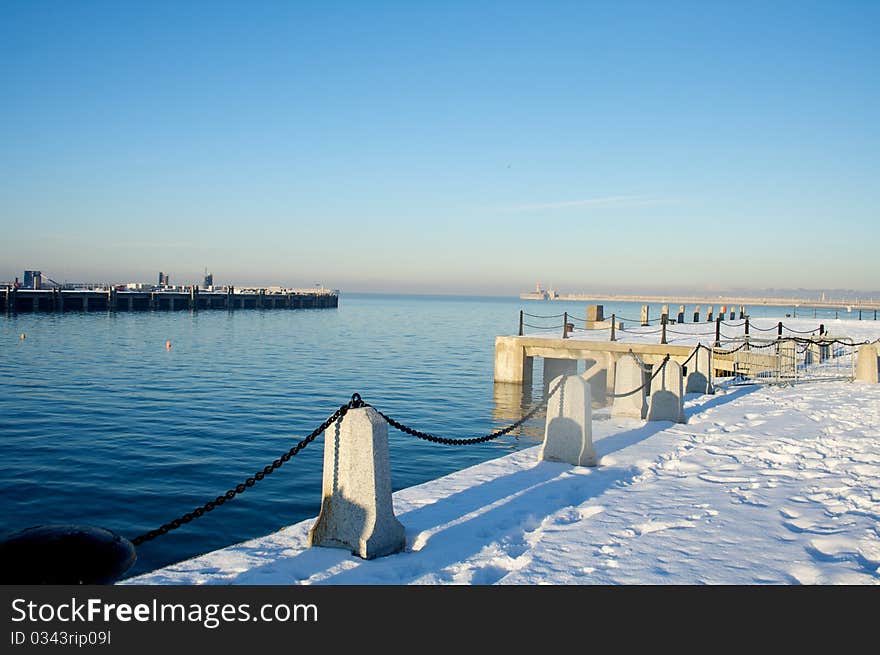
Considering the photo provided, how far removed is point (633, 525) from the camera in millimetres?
6453

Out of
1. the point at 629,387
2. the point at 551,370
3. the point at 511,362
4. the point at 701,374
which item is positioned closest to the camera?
the point at 629,387

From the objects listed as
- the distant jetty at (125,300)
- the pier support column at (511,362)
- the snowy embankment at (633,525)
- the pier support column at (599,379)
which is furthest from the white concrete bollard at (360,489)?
the distant jetty at (125,300)

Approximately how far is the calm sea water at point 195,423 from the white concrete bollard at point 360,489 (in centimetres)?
470

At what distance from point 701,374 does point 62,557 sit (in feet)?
53.0

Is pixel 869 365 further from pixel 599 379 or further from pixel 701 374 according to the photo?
pixel 599 379

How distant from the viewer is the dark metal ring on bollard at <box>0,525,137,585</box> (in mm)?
4090

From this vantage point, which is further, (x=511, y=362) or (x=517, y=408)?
(x=511, y=362)

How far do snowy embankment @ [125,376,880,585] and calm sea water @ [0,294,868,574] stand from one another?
4.41 m

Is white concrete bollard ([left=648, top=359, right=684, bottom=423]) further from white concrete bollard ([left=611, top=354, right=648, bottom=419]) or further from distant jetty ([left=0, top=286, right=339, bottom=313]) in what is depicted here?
distant jetty ([left=0, top=286, right=339, bottom=313])

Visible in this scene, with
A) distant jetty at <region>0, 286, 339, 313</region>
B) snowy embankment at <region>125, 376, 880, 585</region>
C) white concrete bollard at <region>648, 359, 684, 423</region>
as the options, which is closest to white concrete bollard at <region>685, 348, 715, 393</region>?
white concrete bollard at <region>648, 359, 684, 423</region>

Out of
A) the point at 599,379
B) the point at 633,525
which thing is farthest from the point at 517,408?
the point at 633,525

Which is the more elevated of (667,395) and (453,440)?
(453,440)

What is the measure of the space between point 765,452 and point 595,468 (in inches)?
113
